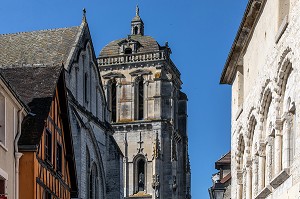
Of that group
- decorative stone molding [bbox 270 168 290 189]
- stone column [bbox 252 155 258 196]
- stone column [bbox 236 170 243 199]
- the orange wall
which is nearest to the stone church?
stone column [bbox 236 170 243 199]

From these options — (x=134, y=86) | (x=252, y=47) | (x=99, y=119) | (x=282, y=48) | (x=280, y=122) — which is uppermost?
(x=134, y=86)

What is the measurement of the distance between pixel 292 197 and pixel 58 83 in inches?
461

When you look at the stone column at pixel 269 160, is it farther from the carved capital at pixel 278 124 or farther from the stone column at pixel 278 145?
the carved capital at pixel 278 124

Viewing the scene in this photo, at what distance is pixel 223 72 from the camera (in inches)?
1020

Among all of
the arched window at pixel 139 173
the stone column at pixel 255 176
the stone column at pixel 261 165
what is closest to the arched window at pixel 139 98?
the arched window at pixel 139 173

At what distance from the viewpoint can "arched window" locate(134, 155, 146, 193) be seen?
77.3 meters

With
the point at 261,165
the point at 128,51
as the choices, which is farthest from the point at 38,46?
the point at 128,51

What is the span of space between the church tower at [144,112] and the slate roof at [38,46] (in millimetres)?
28947

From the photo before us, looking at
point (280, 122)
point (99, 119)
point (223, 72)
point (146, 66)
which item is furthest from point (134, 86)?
point (280, 122)

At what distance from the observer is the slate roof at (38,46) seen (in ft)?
150

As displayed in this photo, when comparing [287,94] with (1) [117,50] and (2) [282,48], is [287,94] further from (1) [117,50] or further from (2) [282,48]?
(1) [117,50]

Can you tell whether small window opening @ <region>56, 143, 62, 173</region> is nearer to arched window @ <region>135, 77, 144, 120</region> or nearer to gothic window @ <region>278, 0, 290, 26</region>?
gothic window @ <region>278, 0, 290, 26</region>

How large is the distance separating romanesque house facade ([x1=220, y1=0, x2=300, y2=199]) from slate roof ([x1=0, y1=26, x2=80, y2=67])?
21768 mm

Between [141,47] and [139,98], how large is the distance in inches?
201
